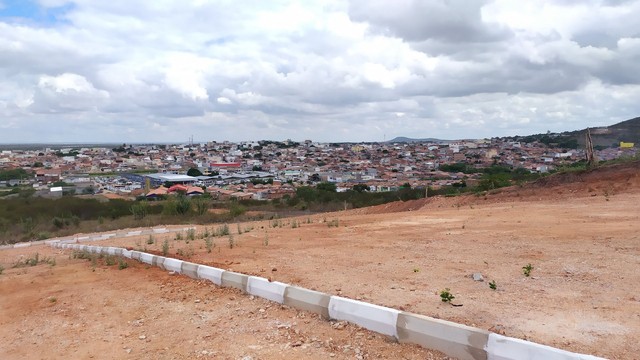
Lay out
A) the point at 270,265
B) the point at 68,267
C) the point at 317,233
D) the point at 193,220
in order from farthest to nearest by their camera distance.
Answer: the point at 193,220 → the point at 317,233 → the point at 68,267 → the point at 270,265

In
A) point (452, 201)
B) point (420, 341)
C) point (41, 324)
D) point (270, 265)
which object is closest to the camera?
point (420, 341)

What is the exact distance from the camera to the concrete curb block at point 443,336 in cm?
376

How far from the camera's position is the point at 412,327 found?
13.6 ft

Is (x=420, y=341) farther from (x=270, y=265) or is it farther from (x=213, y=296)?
(x=270, y=265)

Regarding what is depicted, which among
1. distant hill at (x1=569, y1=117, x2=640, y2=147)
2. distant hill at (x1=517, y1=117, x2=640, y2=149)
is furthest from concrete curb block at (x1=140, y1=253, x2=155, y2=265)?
distant hill at (x1=569, y1=117, x2=640, y2=147)

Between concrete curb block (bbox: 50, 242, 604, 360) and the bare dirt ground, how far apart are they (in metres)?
0.12

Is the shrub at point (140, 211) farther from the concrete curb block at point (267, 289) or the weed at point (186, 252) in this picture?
the concrete curb block at point (267, 289)

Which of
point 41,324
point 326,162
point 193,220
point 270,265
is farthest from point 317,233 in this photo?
point 326,162

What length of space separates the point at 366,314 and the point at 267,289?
1.53m

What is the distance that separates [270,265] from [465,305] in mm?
3332

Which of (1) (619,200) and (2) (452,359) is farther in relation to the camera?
(1) (619,200)

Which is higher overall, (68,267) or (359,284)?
(359,284)

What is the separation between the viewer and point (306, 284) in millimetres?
5953

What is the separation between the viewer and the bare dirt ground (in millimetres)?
4305
